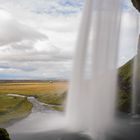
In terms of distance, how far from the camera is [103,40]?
252ft

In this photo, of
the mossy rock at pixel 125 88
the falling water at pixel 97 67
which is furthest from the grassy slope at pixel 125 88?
the falling water at pixel 97 67

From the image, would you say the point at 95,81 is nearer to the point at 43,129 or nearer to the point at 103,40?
the point at 103,40

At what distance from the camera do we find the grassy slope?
96.4 m

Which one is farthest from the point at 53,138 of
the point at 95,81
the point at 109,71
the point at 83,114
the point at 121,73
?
the point at 121,73

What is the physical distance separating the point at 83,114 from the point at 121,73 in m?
56.5

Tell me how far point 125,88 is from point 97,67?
37.1 metres

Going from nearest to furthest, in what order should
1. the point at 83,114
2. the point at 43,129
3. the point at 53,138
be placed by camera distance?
the point at 53,138, the point at 43,129, the point at 83,114

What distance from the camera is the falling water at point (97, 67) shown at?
71562 mm

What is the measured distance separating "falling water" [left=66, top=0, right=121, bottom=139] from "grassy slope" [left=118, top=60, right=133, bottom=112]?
18.3 m

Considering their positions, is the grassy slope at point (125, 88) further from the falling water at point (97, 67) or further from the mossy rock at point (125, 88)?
the falling water at point (97, 67)

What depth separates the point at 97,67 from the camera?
74.8 meters

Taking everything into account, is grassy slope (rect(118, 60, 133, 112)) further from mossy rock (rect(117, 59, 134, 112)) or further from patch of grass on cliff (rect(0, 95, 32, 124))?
patch of grass on cliff (rect(0, 95, 32, 124))

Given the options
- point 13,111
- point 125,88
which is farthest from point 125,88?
point 13,111

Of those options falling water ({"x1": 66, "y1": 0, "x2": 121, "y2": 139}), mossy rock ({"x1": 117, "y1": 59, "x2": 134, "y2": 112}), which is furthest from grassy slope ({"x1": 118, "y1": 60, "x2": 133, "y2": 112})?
falling water ({"x1": 66, "y1": 0, "x2": 121, "y2": 139})
